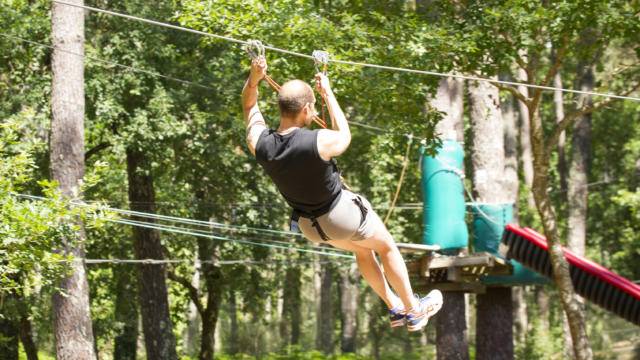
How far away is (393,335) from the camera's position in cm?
2422

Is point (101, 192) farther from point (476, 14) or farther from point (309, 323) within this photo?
point (309, 323)

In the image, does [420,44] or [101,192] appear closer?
[420,44]

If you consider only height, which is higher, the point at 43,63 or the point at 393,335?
the point at 43,63

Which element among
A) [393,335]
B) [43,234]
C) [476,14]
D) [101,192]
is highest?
[476,14]

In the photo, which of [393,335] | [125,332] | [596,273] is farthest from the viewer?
[393,335]

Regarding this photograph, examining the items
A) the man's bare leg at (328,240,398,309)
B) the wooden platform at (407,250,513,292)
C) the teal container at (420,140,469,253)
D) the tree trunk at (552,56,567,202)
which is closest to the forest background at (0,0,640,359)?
the tree trunk at (552,56,567,202)

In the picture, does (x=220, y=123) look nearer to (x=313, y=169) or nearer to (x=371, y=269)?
(x=371, y=269)

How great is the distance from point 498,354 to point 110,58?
8842mm

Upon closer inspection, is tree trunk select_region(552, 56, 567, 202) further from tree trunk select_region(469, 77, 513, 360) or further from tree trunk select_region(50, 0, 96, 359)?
tree trunk select_region(50, 0, 96, 359)

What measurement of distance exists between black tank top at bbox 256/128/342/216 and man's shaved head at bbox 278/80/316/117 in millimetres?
130

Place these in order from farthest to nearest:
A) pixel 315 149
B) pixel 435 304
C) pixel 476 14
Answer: pixel 476 14
pixel 435 304
pixel 315 149

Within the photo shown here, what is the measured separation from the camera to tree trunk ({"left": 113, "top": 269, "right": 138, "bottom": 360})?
16.8 m

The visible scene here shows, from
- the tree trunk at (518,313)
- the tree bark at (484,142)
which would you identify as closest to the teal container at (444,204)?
the tree bark at (484,142)

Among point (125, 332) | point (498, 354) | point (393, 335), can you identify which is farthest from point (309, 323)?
point (498, 354)
